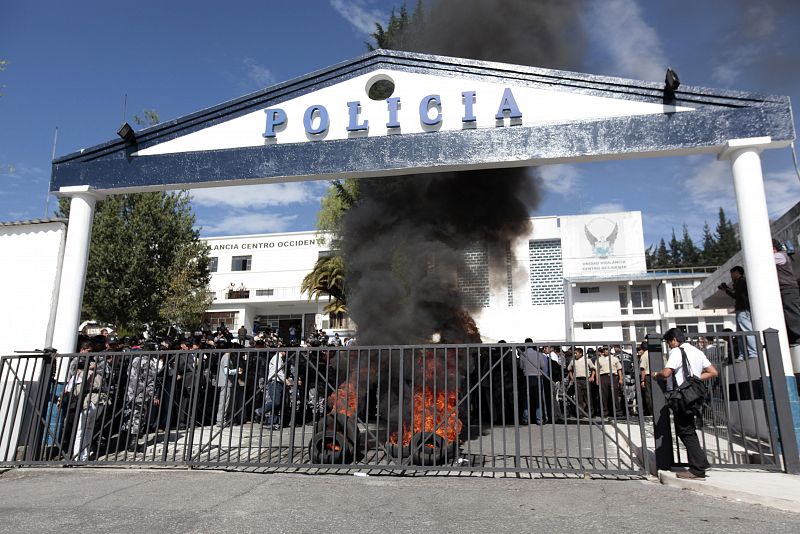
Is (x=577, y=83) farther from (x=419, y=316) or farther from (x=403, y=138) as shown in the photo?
(x=419, y=316)

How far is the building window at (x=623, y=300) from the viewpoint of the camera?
35.8m

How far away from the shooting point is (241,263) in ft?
124

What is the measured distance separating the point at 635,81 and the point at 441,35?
225 inches

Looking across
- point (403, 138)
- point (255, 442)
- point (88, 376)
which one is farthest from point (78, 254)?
point (403, 138)

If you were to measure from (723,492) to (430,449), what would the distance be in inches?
117

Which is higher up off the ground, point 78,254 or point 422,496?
point 78,254

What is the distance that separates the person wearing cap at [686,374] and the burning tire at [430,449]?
2401mm

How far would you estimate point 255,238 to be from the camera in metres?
37.6

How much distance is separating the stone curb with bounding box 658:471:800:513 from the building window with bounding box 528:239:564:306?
99.6 ft

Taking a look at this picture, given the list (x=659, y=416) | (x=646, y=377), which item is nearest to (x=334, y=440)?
(x=659, y=416)

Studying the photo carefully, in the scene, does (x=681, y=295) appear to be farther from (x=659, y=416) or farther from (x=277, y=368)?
(x=277, y=368)

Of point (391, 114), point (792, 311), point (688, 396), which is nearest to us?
point (688, 396)

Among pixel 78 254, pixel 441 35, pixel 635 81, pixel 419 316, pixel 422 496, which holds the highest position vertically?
pixel 441 35

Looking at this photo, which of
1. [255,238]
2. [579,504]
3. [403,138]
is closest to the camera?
[579,504]
